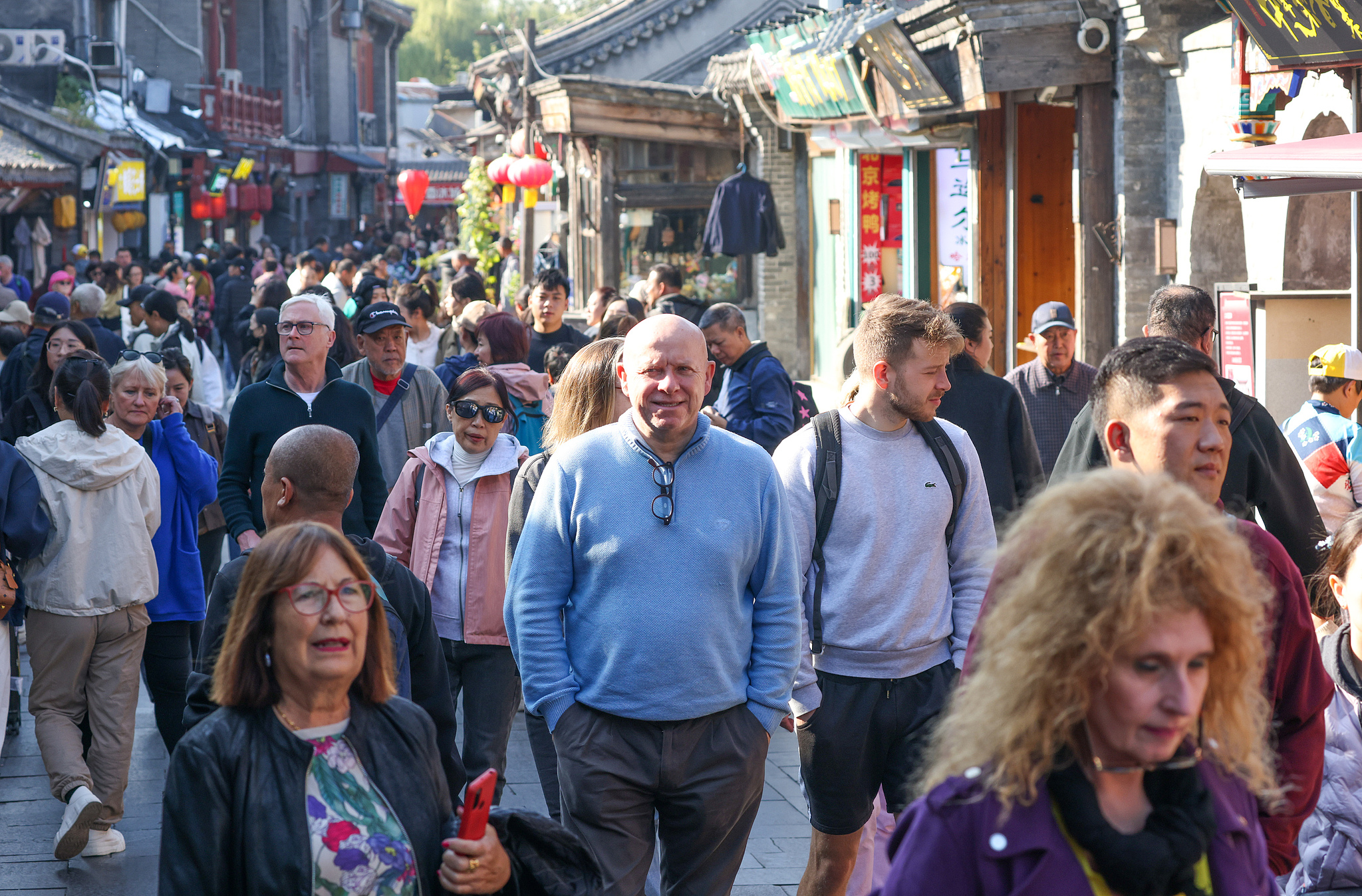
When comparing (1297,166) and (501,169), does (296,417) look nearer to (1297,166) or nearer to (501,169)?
(1297,166)

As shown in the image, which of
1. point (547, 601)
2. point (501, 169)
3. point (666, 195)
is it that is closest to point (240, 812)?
point (547, 601)

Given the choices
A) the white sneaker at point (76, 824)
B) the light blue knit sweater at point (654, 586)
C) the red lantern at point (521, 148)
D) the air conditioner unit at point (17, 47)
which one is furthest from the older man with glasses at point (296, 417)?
the air conditioner unit at point (17, 47)

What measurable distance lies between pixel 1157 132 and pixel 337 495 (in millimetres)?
7593

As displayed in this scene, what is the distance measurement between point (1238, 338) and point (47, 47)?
77.8 feet

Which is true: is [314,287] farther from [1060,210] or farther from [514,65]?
[514,65]

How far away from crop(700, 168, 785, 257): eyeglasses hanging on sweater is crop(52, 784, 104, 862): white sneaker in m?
12.3

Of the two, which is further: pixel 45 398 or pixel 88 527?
pixel 45 398

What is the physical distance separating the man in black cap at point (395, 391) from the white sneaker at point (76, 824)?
1.91m

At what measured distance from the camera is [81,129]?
73.6 ft

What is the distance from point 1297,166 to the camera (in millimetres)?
5961

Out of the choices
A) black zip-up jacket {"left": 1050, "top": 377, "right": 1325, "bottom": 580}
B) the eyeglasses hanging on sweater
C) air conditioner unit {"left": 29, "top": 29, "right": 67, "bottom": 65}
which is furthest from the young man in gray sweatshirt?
air conditioner unit {"left": 29, "top": 29, "right": 67, "bottom": 65}

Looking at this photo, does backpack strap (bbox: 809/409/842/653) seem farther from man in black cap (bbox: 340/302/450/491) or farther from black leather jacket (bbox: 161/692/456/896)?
man in black cap (bbox: 340/302/450/491)

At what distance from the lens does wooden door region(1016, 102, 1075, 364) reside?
12.1 metres

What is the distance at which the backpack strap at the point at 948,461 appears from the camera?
163 inches
